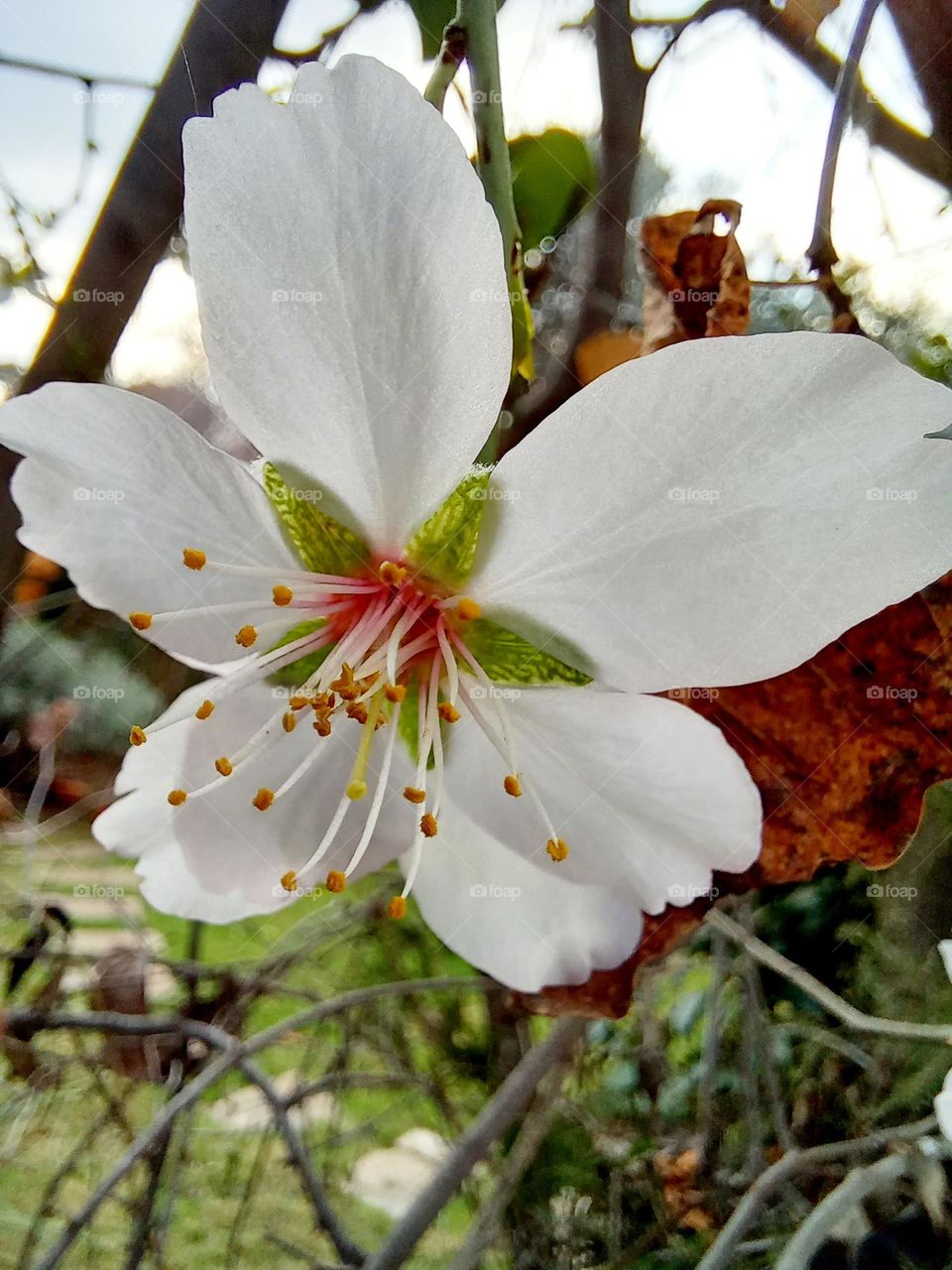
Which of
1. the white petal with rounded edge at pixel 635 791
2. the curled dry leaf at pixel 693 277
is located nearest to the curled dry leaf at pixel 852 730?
the white petal with rounded edge at pixel 635 791

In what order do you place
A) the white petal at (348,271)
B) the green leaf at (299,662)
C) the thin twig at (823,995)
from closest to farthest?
the white petal at (348,271)
the green leaf at (299,662)
the thin twig at (823,995)

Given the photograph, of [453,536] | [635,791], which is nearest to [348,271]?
[453,536]

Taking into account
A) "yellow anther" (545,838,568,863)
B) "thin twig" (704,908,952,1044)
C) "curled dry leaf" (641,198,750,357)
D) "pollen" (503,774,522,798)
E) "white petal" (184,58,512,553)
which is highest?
"curled dry leaf" (641,198,750,357)

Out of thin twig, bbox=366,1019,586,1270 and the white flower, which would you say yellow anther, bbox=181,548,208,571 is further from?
thin twig, bbox=366,1019,586,1270

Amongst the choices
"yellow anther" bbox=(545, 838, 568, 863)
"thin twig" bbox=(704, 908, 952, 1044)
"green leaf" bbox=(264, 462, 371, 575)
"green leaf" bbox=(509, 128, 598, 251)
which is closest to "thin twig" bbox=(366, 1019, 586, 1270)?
"thin twig" bbox=(704, 908, 952, 1044)

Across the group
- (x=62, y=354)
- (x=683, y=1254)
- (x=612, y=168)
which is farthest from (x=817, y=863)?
(x=62, y=354)

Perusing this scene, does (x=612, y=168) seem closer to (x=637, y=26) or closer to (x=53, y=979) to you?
(x=637, y=26)

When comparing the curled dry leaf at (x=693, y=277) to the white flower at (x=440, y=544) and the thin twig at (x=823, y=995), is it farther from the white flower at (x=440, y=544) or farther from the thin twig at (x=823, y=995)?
the thin twig at (x=823, y=995)
